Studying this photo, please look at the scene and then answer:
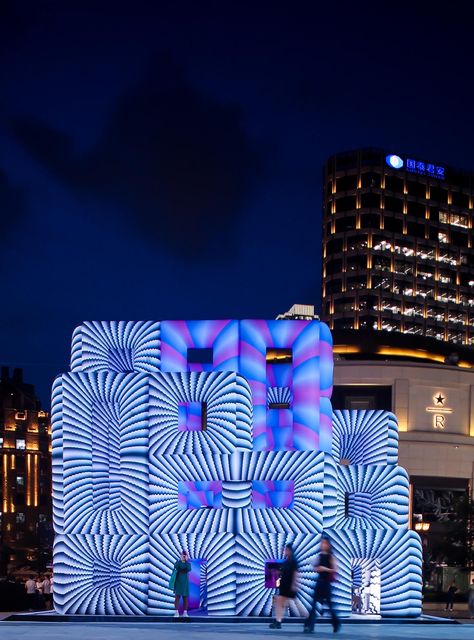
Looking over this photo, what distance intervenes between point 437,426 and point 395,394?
3357 mm

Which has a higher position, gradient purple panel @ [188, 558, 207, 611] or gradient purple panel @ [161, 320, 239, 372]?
gradient purple panel @ [161, 320, 239, 372]

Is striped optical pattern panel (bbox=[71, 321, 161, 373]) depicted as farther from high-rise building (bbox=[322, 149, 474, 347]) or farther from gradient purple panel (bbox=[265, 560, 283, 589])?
high-rise building (bbox=[322, 149, 474, 347])

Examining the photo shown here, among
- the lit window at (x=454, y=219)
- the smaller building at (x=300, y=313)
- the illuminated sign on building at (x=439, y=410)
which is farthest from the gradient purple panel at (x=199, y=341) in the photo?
the lit window at (x=454, y=219)

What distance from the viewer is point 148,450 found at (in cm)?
2406

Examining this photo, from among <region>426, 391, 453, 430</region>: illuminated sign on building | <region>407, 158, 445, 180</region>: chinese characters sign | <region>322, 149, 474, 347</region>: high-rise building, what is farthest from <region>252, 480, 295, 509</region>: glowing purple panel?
<region>407, 158, 445, 180</region>: chinese characters sign

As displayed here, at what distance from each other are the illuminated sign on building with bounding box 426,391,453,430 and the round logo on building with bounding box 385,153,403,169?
2452 inches

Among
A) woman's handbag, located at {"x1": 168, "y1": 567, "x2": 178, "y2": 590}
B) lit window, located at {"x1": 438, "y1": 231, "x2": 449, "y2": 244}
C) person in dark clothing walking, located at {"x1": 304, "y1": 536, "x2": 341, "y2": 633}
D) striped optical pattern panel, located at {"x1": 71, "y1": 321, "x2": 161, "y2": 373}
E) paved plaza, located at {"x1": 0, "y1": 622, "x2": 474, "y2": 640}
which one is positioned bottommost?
woman's handbag, located at {"x1": 168, "y1": 567, "x2": 178, "y2": 590}

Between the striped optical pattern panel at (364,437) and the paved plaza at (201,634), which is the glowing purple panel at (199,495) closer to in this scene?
the striped optical pattern panel at (364,437)

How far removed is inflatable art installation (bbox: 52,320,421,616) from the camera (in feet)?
78.2

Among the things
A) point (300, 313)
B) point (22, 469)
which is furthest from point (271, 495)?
point (22, 469)

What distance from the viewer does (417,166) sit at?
5094 inches

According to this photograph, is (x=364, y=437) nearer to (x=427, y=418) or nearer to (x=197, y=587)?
(x=197, y=587)

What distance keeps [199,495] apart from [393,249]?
336 feet

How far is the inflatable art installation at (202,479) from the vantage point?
23.8 meters
